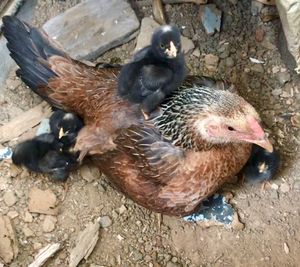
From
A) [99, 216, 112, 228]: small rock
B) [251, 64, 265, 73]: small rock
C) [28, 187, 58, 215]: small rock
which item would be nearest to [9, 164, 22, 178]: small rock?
[28, 187, 58, 215]: small rock

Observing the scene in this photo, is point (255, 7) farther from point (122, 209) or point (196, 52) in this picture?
point (122, 209)

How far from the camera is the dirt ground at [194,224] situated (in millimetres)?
3178

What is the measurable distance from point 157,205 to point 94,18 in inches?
47.6

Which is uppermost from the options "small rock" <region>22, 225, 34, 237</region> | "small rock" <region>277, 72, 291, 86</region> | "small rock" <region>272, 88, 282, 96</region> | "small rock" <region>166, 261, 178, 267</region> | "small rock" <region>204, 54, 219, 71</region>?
"small rock" <region>22, 225, 34, 237</region>

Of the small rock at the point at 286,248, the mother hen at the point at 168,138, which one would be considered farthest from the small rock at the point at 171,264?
the small rock at the point at 286,248

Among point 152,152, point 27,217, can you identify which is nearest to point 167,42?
point 152,152

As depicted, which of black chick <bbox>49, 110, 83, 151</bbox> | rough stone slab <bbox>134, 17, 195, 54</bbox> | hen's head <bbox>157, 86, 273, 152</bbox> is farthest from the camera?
rough stone slab <bbox>134, 17, 195, 54</bbox>

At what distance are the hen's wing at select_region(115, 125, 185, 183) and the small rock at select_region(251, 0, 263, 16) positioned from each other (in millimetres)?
1168

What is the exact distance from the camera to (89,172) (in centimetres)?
340

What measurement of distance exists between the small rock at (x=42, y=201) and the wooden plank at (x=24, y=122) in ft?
1.06

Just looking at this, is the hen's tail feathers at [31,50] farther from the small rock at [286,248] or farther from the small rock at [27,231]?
the small rock at [286,248]

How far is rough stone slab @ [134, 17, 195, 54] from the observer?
12.2 ft

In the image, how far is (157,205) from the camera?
3.03 m

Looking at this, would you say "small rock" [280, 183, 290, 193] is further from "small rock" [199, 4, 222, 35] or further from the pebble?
"small rock" [199, 4, 222, 35]
